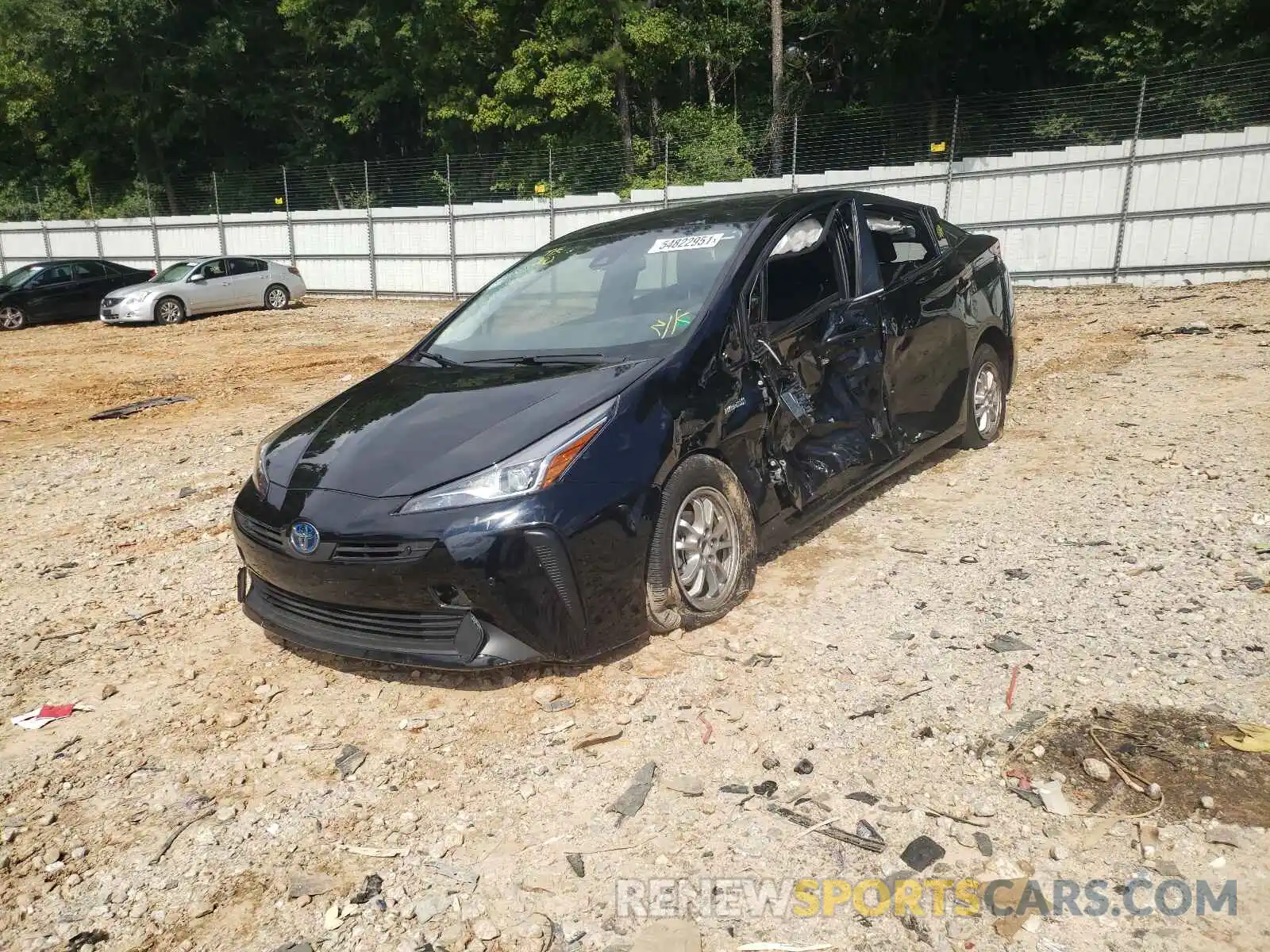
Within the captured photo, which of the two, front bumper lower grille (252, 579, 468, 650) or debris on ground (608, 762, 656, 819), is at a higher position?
front bumper lower grille (252, 579, 468, 650)

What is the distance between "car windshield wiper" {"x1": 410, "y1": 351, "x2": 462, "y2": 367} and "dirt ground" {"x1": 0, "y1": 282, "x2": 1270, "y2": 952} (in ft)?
4.55

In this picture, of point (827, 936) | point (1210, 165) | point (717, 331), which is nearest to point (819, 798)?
point (827, 936)

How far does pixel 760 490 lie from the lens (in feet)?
12.8

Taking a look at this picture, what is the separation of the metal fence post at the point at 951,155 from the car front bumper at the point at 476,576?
14569 mm

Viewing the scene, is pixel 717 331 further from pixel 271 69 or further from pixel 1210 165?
pixel 271 69

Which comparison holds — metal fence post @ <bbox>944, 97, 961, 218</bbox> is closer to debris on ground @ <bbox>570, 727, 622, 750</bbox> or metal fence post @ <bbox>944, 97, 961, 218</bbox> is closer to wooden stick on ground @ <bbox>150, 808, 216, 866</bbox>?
debris on ground @ <bbox>570, 727, 622, 750</bbox>

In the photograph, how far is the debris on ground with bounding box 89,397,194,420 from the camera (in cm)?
938

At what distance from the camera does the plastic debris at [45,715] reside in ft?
11.2

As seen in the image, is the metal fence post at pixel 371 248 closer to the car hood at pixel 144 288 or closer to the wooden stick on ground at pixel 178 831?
the car hood at pixel 144 288

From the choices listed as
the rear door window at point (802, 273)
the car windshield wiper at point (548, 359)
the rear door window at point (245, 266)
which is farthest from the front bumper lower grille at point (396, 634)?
the rear door window at point (245, 266)

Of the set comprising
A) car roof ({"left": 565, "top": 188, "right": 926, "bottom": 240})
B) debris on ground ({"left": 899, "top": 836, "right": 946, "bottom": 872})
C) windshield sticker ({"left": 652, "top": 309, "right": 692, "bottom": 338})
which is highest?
car roof ({"left": 565, "top": 188, "right": 926, "bottom": 240})

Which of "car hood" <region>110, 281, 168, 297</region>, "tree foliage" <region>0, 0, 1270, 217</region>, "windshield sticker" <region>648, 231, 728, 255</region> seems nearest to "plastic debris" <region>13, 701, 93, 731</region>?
"windshield sticker" <region>648, 231, 728, 255</region>

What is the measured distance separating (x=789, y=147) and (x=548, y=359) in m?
16.5

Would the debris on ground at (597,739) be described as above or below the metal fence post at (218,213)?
below
